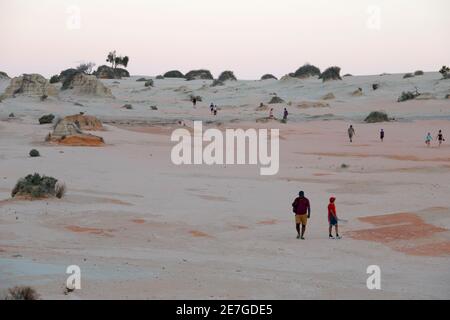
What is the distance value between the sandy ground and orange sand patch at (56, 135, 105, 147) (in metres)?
0.59

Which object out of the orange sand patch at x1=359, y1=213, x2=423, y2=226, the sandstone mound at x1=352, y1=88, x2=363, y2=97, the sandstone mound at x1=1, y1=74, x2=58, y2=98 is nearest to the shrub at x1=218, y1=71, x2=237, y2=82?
the sandstone mound at x1=352, y1=88, x2=363, y2=97

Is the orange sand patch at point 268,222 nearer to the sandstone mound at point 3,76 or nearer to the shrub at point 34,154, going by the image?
the shrub at point 34,154

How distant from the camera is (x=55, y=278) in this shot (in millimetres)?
11000

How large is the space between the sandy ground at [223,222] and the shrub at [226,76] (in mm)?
47898

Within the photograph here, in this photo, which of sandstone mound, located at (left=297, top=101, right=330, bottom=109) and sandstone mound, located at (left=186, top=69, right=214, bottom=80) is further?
sandstone mound, located at (left=186, top=69, right=214, bottom=80)

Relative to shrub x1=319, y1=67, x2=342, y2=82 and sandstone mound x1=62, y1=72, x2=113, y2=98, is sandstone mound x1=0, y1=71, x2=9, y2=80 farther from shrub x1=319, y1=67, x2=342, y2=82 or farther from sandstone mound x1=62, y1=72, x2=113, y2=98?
shrub x1=319, y1=67, x2=342, y2=82

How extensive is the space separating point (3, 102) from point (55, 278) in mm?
48499

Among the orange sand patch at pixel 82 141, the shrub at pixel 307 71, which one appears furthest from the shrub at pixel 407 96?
the orange sand patch at pixel 82 141

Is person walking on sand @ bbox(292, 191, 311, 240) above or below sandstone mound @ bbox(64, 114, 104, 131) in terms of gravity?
below

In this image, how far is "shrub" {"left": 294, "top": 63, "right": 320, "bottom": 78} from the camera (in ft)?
296

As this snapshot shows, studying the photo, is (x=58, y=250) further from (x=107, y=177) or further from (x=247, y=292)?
(x=107, y=177)
